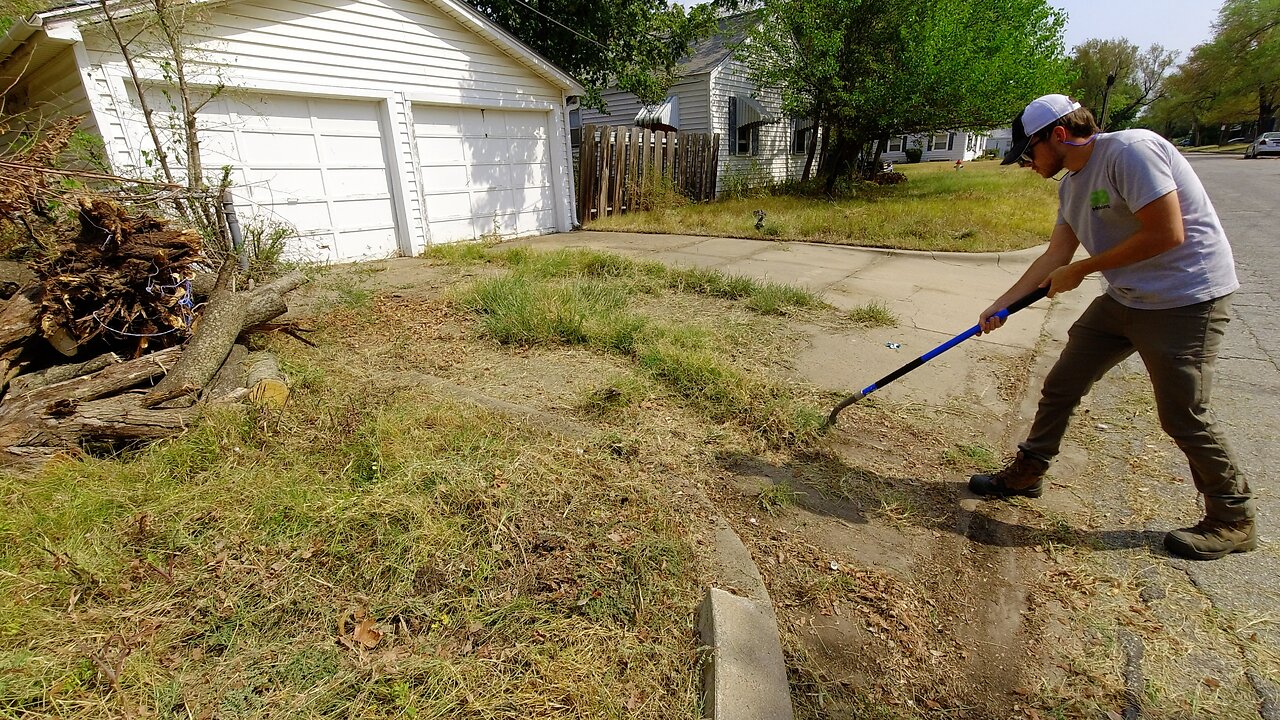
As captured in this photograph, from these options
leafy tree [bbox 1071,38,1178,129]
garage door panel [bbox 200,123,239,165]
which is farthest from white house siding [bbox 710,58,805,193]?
leafy tree [bbox 1071,38,1178,129]

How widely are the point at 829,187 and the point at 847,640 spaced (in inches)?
654

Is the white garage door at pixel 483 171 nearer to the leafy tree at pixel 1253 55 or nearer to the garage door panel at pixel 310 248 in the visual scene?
the garage door panel at pixel 310 248

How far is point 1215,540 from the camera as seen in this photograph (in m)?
2.43

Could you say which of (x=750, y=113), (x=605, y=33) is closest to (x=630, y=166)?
(x=605, y=33)

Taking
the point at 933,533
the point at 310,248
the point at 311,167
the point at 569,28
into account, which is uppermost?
the point at 569,28

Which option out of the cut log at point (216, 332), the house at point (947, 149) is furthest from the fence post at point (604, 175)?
the house at point (947, 149)

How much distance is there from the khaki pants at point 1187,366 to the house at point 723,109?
13.8 m

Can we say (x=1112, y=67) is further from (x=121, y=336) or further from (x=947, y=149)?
(x=121, y=336)

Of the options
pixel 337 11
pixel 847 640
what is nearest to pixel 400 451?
pixel 847 640

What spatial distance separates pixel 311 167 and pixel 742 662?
824cm

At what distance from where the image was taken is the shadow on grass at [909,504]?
2.62m

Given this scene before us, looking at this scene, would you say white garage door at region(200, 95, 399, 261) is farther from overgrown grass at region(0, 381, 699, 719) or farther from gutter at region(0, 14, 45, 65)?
overgrown grass at region(0, 381, 699, 719)

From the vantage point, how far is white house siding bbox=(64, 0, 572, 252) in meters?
6.28

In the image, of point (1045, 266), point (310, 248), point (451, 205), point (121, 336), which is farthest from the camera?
point (451, 205)
